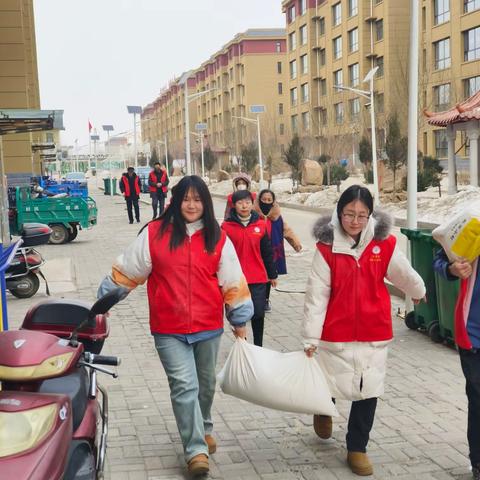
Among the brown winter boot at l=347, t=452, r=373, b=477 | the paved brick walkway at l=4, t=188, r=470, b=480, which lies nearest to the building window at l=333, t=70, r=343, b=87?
the paved brick walkway at l=4, t=188, r=470, b=480

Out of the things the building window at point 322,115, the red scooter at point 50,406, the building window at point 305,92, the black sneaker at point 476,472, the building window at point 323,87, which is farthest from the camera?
the building window at point 305,92

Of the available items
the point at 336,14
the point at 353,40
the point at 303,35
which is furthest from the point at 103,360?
the point at 303,35

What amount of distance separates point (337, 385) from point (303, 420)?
1.13 m

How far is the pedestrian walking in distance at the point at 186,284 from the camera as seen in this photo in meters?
4.34

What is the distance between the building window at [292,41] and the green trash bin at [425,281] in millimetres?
70517

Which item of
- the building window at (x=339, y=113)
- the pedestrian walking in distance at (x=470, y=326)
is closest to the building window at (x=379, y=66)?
the building window at (x=339, y=113)

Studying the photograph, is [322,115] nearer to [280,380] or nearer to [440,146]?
[440,146]

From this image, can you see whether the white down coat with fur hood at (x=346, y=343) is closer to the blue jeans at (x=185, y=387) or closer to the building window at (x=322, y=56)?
the blue jeans at (x=185, y=387)

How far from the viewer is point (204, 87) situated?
116000mm

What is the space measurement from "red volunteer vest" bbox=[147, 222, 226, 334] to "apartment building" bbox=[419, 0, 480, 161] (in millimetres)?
39434

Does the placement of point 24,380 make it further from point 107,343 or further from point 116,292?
point 107,343

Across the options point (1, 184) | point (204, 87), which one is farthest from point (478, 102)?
point (204, 87)

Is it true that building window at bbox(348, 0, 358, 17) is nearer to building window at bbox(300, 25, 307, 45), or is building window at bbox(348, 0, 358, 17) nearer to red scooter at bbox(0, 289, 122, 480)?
building window at bbox(300, 25, 307, 45)

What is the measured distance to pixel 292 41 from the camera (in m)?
77.4
